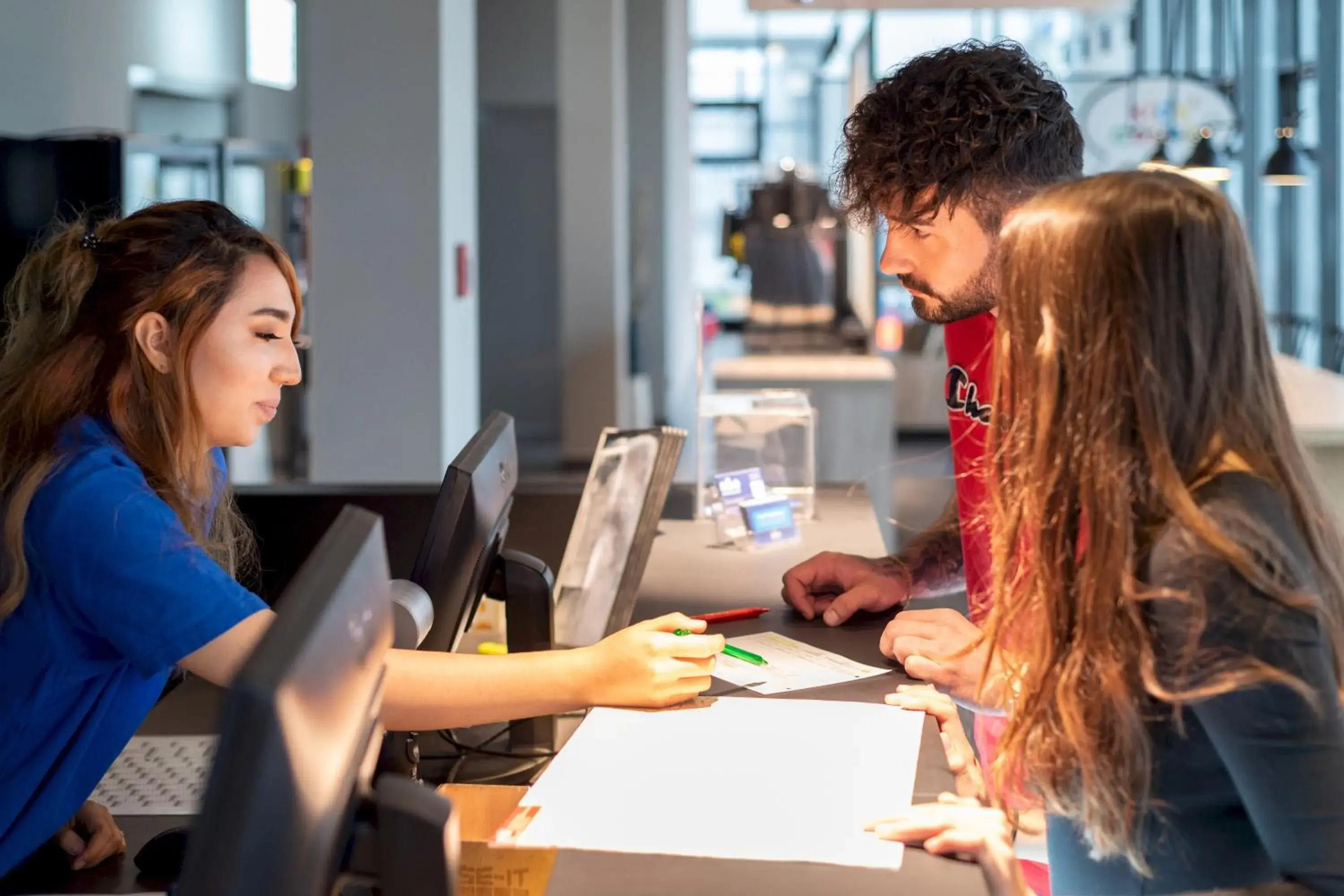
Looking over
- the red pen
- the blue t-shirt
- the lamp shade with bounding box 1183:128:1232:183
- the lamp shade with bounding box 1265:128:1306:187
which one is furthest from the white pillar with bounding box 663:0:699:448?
the blue t-shirt

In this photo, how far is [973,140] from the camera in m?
1.94

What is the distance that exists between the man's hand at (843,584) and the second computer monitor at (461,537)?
1.53 ft

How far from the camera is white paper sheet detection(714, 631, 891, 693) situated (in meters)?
1.54

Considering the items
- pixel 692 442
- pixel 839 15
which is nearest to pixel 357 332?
pixel 692 442

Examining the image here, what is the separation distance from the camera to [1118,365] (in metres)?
1.09

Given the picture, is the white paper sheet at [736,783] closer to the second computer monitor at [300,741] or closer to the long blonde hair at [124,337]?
the second computer monitor at [300,741]

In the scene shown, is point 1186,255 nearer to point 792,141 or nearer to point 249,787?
point 249,787

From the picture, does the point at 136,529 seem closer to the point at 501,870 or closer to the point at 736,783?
the point at 501,870

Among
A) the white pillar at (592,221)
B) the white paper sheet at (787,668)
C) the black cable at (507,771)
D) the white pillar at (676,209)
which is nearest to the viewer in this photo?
the white paper sheet at (787,668)

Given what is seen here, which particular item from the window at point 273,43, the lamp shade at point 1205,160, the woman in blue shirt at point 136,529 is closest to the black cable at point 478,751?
the woman in blue shirt at point 136,529

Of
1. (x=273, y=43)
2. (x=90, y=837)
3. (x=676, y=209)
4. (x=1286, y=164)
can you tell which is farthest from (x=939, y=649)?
(x=273, y=43)

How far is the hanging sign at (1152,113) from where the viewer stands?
880cm

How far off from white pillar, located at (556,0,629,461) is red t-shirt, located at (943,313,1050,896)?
6.72 meters

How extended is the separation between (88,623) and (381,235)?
299cm
